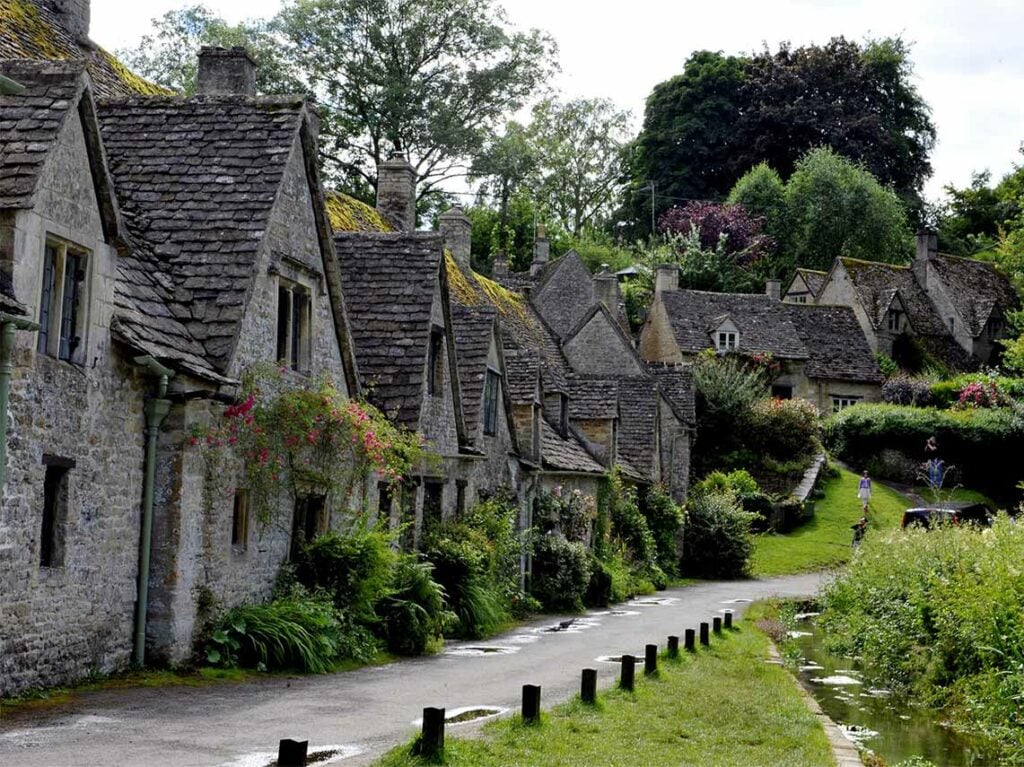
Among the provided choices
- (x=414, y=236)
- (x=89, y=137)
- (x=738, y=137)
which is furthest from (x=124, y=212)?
(x=738, y=137)

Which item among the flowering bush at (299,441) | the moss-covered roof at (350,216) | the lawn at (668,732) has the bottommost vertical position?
the lawn at (668,732)

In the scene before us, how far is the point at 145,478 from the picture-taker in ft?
55.1

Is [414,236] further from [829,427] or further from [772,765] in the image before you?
[829,427]

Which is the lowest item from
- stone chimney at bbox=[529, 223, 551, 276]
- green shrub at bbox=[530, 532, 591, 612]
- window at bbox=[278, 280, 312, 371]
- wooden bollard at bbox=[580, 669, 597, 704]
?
wooden bollard at bbox=[580, 669, 597, 704]

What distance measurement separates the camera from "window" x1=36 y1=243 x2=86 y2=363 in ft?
48.5

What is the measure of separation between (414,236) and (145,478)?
10600 mm

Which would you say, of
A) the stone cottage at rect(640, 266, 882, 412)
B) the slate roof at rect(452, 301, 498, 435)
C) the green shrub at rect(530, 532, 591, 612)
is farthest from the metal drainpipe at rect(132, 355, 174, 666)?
the stone cottage at rect(640, 266, 882, 412)

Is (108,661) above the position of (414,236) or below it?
below

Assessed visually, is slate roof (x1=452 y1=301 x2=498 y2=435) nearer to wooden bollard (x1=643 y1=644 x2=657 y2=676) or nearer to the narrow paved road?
the narrow paved road

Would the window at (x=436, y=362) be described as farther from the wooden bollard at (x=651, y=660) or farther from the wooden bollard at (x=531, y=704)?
the wooden bollard at (x=531, y=704)

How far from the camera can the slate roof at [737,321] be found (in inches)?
2749

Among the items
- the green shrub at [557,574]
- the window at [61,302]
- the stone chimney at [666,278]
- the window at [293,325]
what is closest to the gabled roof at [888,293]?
the stone chimney at [666,278]

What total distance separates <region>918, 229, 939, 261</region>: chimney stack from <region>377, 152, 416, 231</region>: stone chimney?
52.1m

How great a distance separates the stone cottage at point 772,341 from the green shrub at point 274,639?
50788 millimetres
